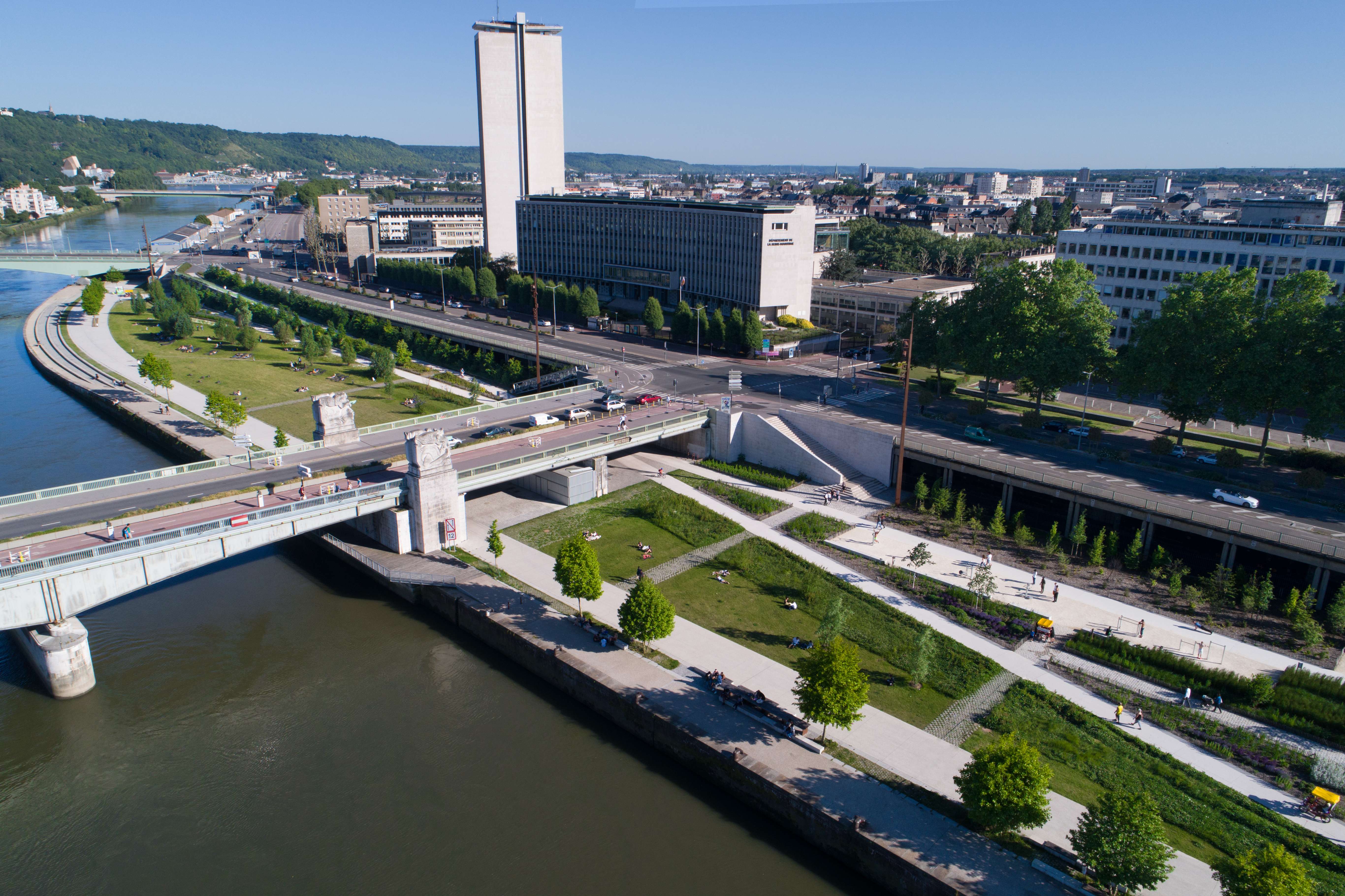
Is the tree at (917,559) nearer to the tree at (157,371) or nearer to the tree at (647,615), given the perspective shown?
the tree at (647,615)

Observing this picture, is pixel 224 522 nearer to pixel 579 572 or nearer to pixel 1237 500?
pixel 579 572

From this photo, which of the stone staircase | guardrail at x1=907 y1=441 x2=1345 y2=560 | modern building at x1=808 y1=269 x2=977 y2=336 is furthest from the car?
modern building at x1=808 y1=269 x2=977 y2=336

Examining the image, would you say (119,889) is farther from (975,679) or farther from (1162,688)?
(1162,688)

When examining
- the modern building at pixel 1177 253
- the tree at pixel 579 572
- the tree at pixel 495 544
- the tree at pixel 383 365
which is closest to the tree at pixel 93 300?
the tree at pixel 383 365

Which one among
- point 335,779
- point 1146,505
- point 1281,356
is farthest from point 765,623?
point 1281,356

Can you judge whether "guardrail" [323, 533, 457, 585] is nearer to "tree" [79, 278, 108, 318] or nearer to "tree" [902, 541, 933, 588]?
"tree" [902, 541, 933, 588]
